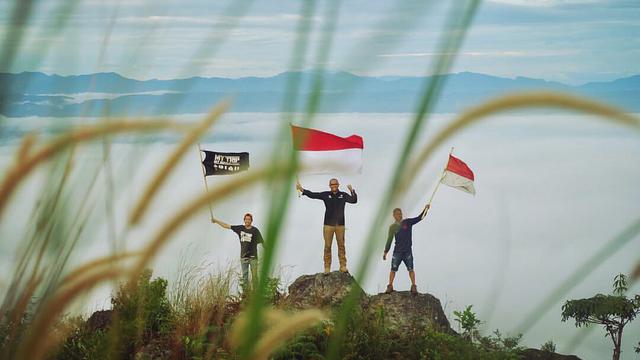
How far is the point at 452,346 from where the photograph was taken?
9.13m

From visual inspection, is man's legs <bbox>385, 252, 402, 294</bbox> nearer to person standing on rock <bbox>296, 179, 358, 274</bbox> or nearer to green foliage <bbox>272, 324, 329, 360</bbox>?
person standing on rock <bbox>296, 179, 358, 274</bbox>

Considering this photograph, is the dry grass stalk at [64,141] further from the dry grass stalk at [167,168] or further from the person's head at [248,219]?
the person's head at [248,219]

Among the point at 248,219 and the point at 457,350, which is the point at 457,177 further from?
the point at 248,219

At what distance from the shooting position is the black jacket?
11266mm

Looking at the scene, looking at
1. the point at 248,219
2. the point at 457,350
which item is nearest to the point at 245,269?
the point at 248,219

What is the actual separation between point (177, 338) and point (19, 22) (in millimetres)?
6979

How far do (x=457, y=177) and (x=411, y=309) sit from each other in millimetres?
2015

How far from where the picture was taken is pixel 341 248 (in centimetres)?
1165

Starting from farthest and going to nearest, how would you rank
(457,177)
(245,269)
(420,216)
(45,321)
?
(245,269) < (420,216) < (457,177) < (45,321)

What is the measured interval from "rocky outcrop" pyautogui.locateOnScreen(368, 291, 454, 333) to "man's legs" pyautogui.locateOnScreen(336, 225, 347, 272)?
23.6 inches

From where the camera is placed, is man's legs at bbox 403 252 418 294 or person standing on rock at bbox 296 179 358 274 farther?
man's legs at bbox 403 252 418 294

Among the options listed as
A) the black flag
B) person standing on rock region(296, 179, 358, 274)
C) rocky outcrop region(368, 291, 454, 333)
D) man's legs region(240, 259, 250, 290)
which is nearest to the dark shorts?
rocky outcrop region(368, 291, 454, 333)

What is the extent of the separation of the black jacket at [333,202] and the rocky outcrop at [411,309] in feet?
4.14

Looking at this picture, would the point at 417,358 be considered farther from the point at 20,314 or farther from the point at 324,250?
the point at 20,314
